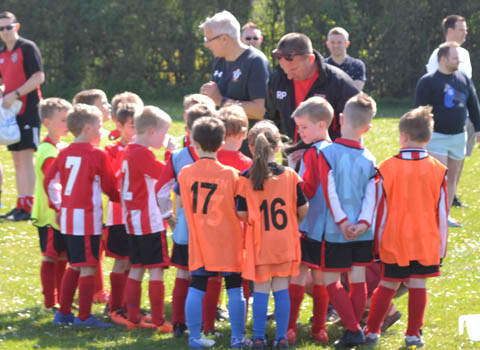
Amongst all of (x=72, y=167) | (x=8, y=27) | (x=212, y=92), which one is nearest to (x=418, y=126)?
(x=212, y=92)

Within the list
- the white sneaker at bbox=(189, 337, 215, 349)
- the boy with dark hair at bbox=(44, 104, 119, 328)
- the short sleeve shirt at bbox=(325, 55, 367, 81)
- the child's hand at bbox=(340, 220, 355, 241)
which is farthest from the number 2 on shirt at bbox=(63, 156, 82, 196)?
the short sleeve shirt at bbox=(325, 55, 367, 81)

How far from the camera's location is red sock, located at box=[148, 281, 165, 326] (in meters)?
6.05

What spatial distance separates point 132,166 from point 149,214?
38cm

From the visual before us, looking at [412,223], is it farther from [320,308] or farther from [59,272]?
[59,272]

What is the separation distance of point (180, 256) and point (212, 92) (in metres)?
1.98

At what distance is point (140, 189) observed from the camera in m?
5.99

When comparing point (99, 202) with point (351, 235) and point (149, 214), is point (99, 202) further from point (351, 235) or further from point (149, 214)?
point (351, 235)

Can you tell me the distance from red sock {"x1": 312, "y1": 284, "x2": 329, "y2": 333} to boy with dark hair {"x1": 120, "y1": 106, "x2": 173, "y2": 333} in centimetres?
112

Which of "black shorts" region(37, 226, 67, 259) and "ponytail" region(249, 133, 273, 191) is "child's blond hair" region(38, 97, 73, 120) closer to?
"black shorts" region(37, 226, 67, 259)

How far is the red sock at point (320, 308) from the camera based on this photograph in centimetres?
580

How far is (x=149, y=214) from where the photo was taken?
600cm

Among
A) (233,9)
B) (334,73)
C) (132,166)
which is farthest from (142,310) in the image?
(233,9)

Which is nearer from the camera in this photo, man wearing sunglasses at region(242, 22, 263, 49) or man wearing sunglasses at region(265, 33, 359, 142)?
man wearing sunglasses at region(265, 33, 359, 142)

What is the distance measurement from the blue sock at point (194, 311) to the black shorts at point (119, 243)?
1118 mm
